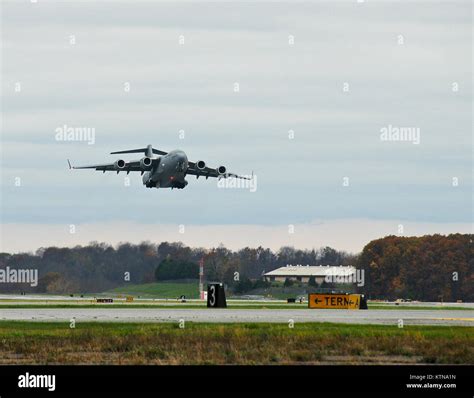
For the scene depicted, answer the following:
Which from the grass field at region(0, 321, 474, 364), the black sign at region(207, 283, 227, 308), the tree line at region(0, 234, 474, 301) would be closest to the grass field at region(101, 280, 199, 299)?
the tree line at region(0, 234, 474, 301)

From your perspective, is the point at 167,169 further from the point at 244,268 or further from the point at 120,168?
the point at 244,268

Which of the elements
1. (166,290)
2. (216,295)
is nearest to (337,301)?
(216,295)

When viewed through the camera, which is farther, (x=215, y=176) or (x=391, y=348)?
(x=215, y=176)

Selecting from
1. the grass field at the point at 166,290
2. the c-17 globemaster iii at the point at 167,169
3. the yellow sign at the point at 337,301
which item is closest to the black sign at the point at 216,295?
the yellow sign at the point at 337,301

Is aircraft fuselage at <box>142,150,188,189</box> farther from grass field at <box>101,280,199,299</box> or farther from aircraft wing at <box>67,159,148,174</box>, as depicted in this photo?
grass field at <box>101,280,199,299</box>

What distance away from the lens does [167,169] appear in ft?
366

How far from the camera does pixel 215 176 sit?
118 meters

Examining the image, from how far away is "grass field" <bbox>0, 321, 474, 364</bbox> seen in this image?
1565 inches

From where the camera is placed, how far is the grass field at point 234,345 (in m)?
39.8

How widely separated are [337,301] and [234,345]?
46.7m

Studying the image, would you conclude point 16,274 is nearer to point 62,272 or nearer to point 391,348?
point 62,272

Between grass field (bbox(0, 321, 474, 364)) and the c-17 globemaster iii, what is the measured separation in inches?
2292

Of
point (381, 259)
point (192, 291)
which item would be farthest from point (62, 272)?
point (381, 259)
